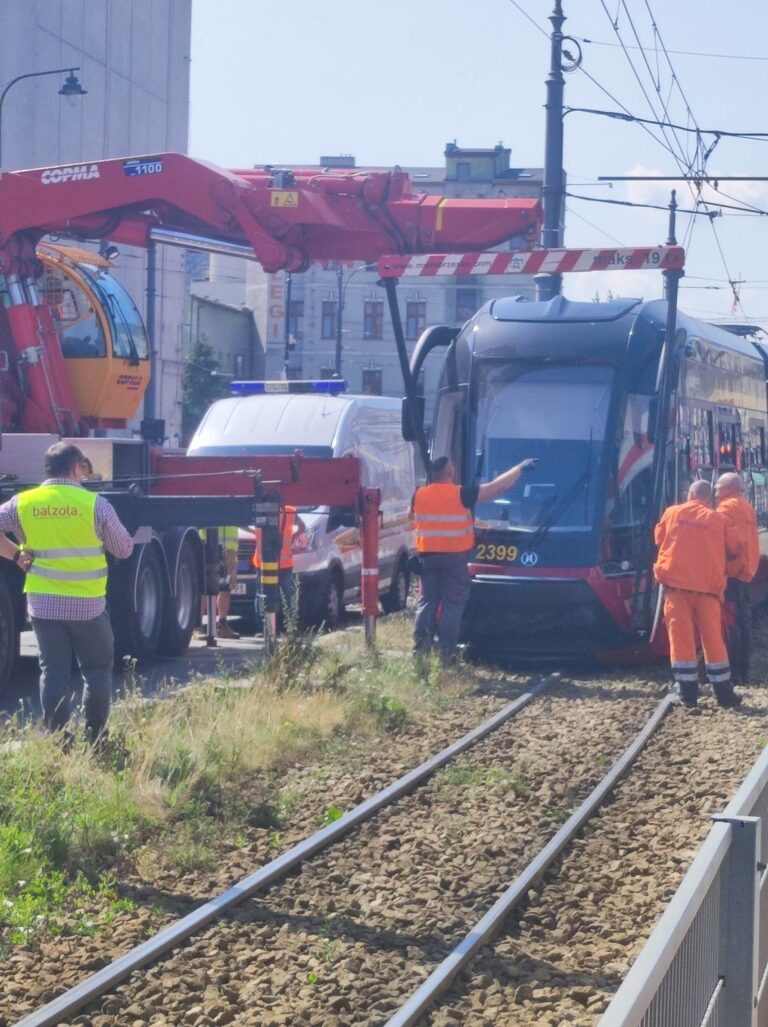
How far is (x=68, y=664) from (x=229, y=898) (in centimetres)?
279

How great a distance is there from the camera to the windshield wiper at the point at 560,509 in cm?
1395

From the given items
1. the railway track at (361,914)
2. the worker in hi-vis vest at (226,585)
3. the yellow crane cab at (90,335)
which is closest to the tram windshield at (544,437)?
the yellow crane cab at (90,335)

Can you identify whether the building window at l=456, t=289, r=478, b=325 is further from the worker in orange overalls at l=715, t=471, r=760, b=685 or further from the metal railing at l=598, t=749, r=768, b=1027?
the metal railing at l=598, t=749, r=768, b=1027

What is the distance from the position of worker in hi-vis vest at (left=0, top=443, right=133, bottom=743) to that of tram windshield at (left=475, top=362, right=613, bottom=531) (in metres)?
5.81

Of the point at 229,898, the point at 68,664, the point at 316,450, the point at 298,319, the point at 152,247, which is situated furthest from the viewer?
the point at 298,319

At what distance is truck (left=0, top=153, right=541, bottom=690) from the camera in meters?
13.4

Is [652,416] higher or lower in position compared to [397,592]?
higher

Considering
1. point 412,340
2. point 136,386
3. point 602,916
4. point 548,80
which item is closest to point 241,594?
point 136,386

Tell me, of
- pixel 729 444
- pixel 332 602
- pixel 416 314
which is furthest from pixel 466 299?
pixel 729 444

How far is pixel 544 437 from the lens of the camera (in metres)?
14.2

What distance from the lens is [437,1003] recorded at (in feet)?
18.2

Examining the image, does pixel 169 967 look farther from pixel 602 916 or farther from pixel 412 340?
pixel 412 340

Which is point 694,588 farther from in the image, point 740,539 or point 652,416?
point 652,416

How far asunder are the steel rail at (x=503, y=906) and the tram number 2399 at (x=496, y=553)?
3995mm
